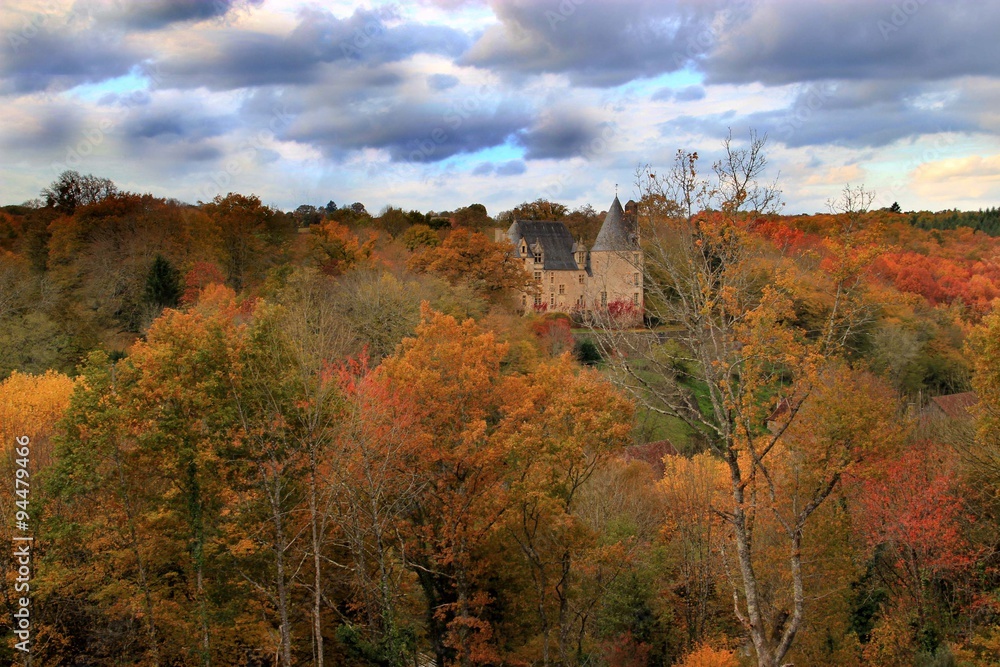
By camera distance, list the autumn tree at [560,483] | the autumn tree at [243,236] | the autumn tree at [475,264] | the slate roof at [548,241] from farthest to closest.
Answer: the slate roof at [548,241]
the autumn tree at [475,264]
the autumn tree at [243,236]
the autumn tree at [560,483]

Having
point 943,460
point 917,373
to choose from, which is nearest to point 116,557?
point 943,460

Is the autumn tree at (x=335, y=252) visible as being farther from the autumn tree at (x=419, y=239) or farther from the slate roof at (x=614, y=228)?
the slate roof at (x=614, y=228)

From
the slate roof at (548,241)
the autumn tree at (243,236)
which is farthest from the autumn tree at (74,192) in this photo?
the slate roof at (548,241)

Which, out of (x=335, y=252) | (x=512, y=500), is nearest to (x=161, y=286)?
(x=335, y=252)

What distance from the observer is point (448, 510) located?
17.2 meters

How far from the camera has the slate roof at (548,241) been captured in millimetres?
70438

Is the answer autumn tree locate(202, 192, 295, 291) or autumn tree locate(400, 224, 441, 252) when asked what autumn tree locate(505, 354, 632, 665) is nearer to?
autumn tree locate(202, 192, 295, 291)

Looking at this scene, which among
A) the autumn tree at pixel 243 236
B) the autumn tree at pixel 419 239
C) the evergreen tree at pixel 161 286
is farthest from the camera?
the autumn tree at pixel 419 239

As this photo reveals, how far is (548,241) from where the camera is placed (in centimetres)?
7125

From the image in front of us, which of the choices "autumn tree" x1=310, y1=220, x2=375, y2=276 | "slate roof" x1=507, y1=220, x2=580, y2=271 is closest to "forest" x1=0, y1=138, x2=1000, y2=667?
"autumn tree" x1=310, y1=220, x2=375, y2=276

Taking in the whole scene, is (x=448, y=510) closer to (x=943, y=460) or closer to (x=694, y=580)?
(x=694, y=580)

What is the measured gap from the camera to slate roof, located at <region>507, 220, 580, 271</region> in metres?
70.4

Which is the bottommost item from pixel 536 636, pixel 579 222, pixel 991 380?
pixel 536 636

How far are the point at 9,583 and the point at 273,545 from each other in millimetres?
5081
